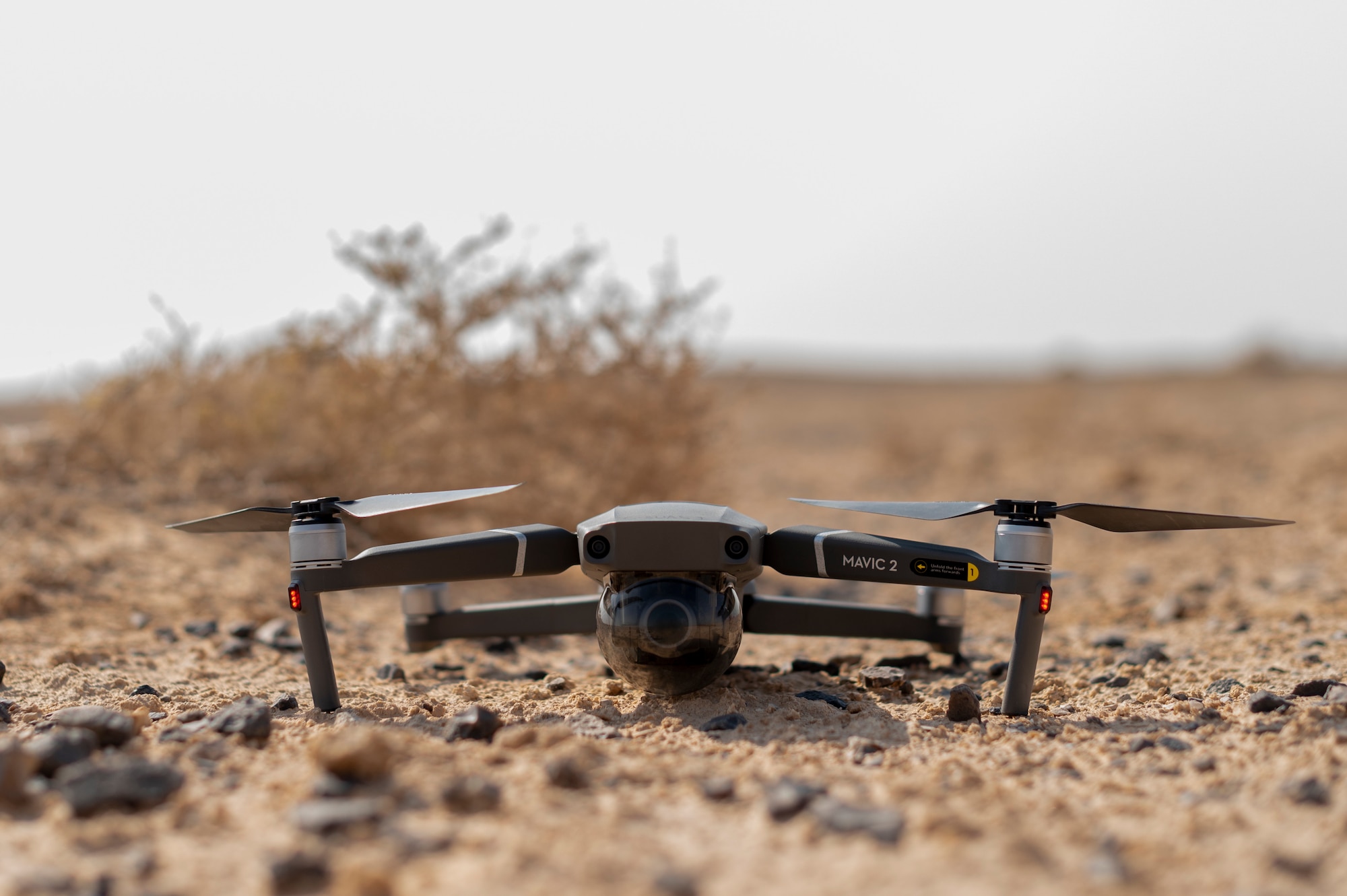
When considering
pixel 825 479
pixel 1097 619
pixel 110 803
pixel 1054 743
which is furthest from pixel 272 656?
pixel 825 479

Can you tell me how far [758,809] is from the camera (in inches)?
99.3

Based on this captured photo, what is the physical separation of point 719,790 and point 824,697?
1268mm

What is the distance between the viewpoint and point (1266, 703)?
3.38m

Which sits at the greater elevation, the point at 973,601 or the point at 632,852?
the point at 632,852

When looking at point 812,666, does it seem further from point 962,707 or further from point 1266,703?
point 1266,703

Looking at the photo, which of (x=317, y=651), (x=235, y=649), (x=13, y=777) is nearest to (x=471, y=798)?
(x=13, y=777)

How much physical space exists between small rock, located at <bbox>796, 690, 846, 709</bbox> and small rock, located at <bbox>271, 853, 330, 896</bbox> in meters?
2.10

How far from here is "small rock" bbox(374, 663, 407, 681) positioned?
14.7ft

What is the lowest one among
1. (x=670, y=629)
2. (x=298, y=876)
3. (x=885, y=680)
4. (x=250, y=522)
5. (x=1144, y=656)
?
(x=1144, y=656)

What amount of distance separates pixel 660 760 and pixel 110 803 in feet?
4.94

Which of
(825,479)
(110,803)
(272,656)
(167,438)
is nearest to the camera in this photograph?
(110,803)

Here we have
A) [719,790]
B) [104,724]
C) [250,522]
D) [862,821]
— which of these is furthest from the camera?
[250,522]

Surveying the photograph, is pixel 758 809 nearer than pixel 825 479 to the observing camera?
Yes

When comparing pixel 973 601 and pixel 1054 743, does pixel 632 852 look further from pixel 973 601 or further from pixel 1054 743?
pixel 973 601
